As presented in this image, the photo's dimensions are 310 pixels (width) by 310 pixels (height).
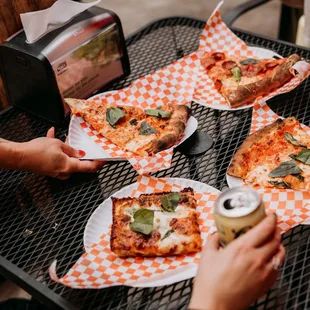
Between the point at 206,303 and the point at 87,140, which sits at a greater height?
the point at 206,303

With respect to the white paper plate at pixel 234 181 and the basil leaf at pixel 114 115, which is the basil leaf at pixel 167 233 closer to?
the white paper plate at pixel 234 181

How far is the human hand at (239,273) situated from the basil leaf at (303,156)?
532 mm

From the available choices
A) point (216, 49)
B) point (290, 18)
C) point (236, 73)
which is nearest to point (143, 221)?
point (236, 73)

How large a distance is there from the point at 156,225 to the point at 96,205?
24 centimetres

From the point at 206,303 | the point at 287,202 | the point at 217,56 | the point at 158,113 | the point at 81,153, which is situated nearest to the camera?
the point at 206,303

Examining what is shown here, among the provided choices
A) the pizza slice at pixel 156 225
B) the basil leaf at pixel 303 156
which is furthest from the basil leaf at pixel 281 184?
the pizza slice at pixel 156 225

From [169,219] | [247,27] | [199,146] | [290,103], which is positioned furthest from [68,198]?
[247,27]

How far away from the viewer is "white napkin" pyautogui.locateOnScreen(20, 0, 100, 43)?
1.84 meters

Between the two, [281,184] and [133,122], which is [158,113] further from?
[281,184]

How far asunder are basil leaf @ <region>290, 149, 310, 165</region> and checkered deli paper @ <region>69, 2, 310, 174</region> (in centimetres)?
36

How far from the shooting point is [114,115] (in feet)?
6.09

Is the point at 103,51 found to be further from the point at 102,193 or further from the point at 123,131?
the point at 102,193

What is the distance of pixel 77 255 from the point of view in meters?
1.38

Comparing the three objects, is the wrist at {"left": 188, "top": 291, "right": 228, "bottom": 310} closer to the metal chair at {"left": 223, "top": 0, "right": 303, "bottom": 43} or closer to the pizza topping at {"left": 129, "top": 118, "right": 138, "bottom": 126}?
the pizza topping at {"left": 129, "top": 118, "right": 138, "bottom": 126}
